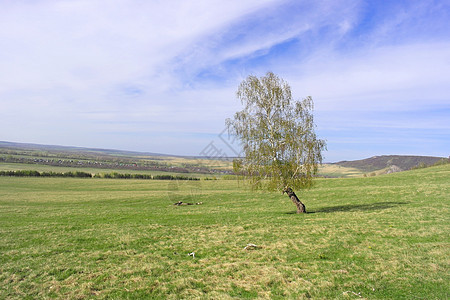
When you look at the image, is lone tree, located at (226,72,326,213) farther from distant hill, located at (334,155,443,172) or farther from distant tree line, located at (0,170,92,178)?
distant hill, located at (334,155,443,172)

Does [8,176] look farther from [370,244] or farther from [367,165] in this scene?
[367,165]

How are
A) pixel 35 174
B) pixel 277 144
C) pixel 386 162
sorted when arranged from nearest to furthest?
pixel 277 144, pixel 35 174, pixel 386 162

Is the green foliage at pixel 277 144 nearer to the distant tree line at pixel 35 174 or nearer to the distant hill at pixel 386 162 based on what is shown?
the distant tree line at pixel 35 174

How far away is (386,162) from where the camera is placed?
133 m

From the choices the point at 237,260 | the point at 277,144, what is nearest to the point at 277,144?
the point at 277,144

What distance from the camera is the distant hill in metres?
115

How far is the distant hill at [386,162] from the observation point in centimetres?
A: 11469

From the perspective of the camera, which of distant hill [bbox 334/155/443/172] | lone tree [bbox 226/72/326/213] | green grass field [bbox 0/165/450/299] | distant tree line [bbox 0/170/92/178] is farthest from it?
distant hill [bbox 334/155/443/172]

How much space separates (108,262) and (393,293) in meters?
9.03

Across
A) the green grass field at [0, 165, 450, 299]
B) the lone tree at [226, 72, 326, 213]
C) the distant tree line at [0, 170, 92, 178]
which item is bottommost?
the distant tree line at [0, 170, 92, 178]

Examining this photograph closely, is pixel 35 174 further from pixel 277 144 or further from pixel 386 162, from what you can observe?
pixel 386 162

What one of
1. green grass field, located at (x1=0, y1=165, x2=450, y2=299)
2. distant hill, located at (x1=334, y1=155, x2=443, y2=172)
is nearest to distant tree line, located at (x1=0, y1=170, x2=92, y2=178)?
green grass field, located at (x1=0, y1=165, x2=450, y2=299)

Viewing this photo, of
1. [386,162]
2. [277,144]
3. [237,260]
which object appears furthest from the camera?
[386,162]

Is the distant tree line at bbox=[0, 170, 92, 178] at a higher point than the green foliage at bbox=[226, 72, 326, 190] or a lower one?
lower
